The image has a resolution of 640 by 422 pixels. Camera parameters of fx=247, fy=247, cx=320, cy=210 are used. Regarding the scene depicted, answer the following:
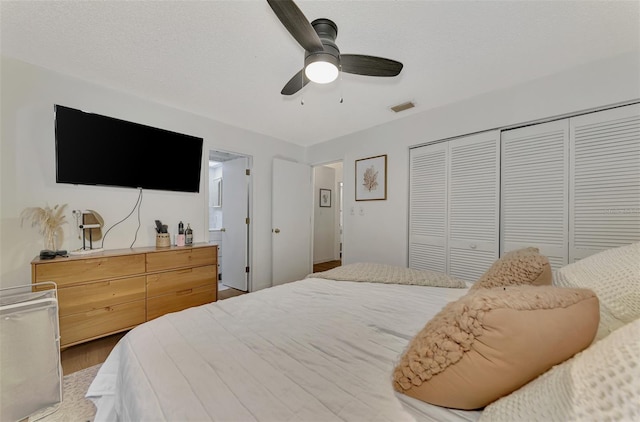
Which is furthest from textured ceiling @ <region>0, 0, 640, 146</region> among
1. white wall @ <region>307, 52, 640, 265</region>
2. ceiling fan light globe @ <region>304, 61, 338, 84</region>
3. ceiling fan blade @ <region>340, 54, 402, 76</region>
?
ceiling fan light globe @ <region>304, 61, 338, 84</region>

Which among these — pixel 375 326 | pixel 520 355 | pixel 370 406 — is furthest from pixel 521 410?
pixel 375 326

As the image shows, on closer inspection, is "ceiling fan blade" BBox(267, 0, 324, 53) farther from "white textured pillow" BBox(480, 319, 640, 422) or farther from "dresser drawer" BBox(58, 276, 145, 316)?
"dresser drawer" BBox(58, 276, 145, 316)

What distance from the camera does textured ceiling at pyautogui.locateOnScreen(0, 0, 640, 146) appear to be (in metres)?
1.53

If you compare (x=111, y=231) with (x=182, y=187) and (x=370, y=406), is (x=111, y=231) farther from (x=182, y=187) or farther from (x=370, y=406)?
(x=370, y=406)

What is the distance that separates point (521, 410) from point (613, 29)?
8.38 feet

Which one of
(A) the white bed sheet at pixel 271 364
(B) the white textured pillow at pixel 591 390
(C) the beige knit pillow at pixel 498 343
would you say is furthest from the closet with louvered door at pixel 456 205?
(B) the white textured pillow at pixel 591 390

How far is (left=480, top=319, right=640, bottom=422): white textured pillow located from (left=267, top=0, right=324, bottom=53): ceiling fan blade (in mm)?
1474

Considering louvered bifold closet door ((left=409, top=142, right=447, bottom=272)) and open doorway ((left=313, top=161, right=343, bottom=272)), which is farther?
open doorway ((left=313, top=161, right=343, bottom=272))

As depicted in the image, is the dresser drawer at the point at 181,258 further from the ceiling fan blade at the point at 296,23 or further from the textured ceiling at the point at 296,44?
the ceiling fan blade at the point at 296,23

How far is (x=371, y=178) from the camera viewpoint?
3555mm

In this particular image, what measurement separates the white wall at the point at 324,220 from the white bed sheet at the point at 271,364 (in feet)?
14.5

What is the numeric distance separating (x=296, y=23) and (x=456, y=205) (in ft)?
8.16

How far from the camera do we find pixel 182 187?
A: 2982 millimetres

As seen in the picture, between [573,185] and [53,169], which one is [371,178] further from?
[53,169]
